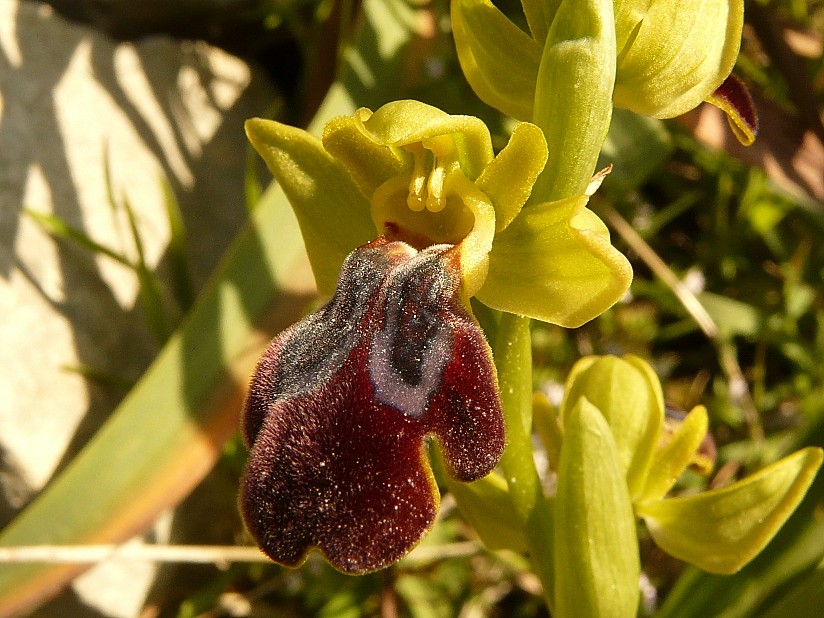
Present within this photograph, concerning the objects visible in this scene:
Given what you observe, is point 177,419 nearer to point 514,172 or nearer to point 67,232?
point 67,232

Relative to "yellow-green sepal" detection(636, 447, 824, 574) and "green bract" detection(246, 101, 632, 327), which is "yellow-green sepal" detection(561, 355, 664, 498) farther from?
"green bract" detection(246, 101, 632, 327)

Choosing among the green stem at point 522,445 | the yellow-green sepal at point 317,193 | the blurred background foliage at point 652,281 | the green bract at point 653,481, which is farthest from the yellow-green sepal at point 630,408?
the blurred background foliage at point 652,281

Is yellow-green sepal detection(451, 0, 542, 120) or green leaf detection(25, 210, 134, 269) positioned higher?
yellow-green sepal detection(451, 0, 542, 120)

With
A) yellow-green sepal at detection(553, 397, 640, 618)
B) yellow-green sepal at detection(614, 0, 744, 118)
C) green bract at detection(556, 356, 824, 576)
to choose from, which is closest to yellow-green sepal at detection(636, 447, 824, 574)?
green bract at detection(556, 356, 824, 576)

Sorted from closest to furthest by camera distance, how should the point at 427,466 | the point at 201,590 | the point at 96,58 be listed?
1. the point at 427,466
2. the point at 201,590
3. the point at 96,58

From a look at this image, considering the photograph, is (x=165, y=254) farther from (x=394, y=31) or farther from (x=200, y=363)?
(x=394, y=31)

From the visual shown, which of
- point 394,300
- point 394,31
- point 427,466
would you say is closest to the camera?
point 427,466

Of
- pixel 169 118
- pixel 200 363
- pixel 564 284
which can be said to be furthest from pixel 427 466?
pixel 169 118
